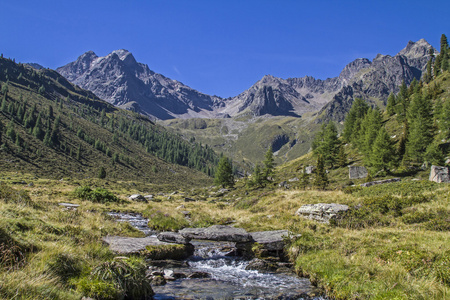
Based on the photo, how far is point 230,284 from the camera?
10.6 metres

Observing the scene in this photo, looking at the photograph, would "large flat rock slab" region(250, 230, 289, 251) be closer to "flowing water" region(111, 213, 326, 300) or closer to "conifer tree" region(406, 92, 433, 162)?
"flowing water" region(111, 213, 326, 300)

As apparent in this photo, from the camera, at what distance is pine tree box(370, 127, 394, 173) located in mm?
47078

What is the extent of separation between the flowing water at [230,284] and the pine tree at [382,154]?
42964mm

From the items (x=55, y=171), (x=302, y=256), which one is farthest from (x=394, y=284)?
(x=55, y=171)

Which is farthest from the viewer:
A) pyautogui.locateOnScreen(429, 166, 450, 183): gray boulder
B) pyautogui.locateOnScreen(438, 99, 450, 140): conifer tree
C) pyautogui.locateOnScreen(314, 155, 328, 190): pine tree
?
pyautogui.locateOnScreen(438, 99, 450, 140): conifer tree

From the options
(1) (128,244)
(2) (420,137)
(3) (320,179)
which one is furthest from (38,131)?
(2) (420,137)

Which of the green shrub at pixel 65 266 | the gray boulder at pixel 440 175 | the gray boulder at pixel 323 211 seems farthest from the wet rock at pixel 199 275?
the gray boulder at pixel 440 175

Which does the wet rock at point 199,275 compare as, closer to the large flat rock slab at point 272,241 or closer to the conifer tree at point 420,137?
the large flat rock slab at point 272,241

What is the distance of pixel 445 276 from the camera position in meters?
7.63

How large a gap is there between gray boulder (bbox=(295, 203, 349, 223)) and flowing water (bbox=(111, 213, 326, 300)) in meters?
7.62

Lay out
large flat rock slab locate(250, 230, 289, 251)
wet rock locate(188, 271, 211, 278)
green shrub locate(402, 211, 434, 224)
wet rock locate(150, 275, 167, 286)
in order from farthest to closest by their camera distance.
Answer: green shrub locate(402, 211, 434, 224) < large flat rock slab locate(250, 230, 289, 251) < wet rock locate(188, 271, 211, 278) < wet rock locate(150, 275, 167, 286)

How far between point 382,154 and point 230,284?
46839 millimetres

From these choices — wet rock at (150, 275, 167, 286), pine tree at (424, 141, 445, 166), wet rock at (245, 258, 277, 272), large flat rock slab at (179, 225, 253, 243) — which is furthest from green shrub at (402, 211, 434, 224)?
pine tree at (424, 141, 445, 166)

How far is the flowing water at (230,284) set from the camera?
930 cm
